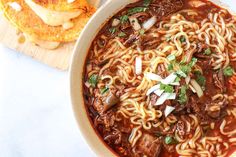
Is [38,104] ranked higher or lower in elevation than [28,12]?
lower

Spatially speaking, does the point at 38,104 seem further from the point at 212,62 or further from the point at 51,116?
the point at 212,62

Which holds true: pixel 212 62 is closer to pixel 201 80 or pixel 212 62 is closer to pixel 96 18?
pixel 201 80

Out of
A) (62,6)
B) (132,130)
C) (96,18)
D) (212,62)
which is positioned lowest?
(132,130)

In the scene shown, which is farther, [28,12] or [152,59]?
[28,12]

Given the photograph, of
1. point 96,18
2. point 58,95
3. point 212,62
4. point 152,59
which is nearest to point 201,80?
point 212,62

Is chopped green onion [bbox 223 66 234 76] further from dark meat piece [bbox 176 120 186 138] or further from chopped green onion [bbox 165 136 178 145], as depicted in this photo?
chopped green onion [bbox 165 136 178 145]

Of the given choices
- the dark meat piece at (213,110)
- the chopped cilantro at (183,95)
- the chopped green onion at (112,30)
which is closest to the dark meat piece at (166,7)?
the chopped green onion at (112,30)

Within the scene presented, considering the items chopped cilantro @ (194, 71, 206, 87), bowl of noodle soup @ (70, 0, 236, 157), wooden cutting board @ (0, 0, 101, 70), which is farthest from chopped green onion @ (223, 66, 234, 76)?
wooden cutting board @ (0, 0, 101, 70)

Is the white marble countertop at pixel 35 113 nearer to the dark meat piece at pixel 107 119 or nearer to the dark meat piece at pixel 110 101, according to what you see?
the dark meat piece at pixel 107 119
